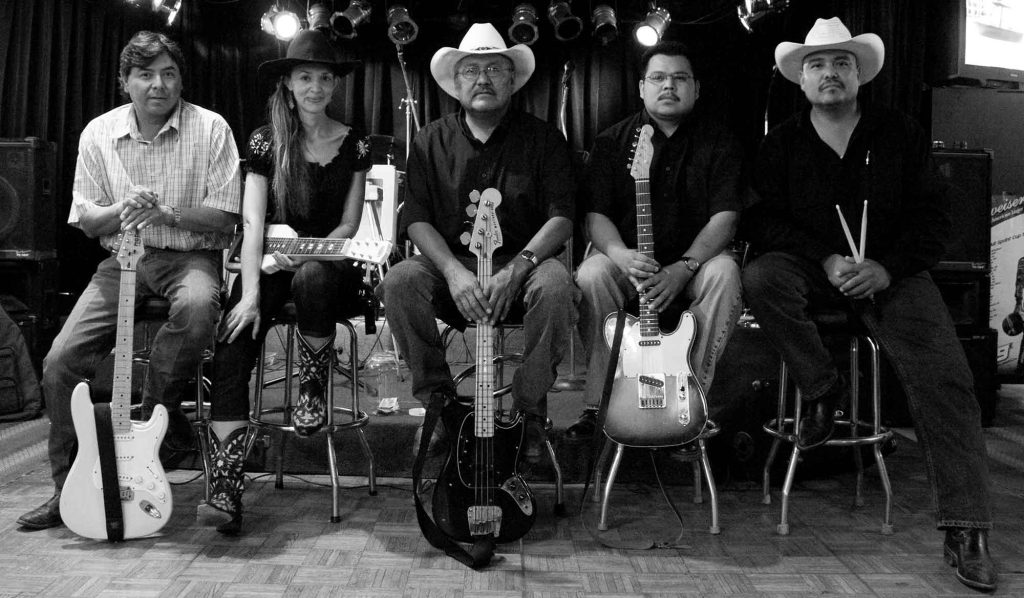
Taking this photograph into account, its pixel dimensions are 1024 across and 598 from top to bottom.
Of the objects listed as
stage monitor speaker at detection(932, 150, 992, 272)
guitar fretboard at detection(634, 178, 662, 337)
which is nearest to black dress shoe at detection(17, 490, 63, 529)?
guitar fretboard at detection(634, 178, 662, 337)

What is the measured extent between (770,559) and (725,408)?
75 centimetres

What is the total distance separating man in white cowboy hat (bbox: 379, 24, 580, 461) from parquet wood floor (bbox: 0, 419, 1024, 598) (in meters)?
0.41

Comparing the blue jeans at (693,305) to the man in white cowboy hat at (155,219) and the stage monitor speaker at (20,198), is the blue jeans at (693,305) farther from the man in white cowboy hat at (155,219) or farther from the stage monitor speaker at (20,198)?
the stage monitor speaker at (20,198)

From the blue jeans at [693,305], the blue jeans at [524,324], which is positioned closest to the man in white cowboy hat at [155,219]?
the blue jeans at [524,324]

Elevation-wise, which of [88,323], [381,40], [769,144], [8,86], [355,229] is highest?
[381,40]

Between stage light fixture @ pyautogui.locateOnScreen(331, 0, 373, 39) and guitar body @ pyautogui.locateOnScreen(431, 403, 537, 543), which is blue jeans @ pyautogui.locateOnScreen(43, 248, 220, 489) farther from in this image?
stage light fixture @ pyautogui.locateOnScreen(331, 0, 373, 39)

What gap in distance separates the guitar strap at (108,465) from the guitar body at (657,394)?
1430mm

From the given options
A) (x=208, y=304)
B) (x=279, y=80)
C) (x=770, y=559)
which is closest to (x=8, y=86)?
(x=279, y=80)

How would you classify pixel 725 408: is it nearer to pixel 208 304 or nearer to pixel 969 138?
pixel 208 304

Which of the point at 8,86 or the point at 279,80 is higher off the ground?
the point at 8,86

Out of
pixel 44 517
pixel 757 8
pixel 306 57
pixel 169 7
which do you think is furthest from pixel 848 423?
pixel 169 7

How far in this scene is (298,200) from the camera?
2865 millimetres

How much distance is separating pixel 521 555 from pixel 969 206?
303 cm

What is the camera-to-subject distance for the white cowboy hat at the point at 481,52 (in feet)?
9.46
